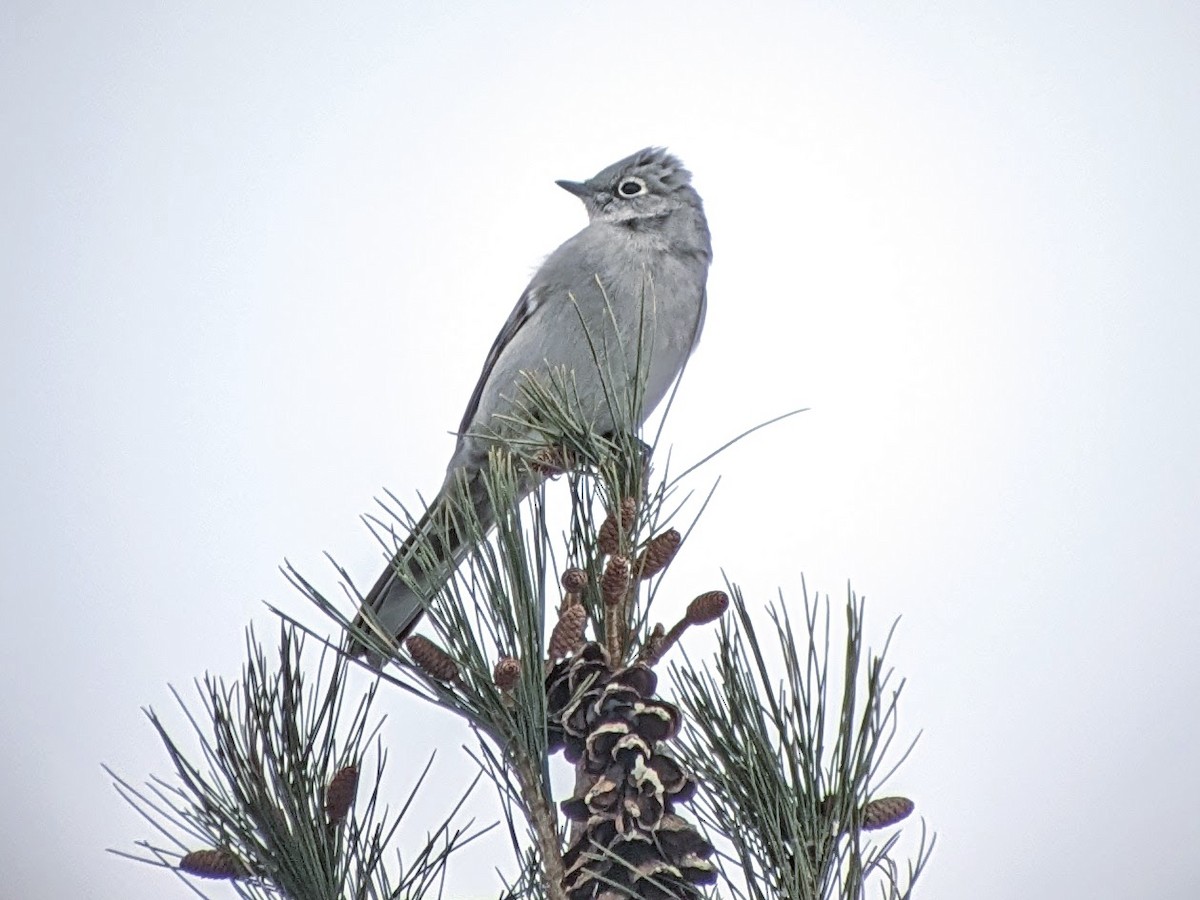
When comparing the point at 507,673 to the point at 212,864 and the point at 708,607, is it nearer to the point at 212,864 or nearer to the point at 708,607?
the point at 708,607

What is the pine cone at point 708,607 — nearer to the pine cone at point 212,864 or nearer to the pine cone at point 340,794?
the pine cone at point 340,794

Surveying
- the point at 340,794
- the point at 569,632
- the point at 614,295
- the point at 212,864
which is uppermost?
the point at 614,295

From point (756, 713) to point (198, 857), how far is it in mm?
888

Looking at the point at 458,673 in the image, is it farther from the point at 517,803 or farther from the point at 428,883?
the point at 428,883

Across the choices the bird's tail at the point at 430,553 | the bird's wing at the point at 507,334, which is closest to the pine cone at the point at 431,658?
the bird's tail at the point at 430,553

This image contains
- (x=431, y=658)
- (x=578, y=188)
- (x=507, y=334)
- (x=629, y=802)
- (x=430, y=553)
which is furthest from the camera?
(x=578, y=188)

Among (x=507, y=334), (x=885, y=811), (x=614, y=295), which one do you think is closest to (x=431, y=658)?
(x=885, y=811)

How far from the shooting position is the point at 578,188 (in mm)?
5797

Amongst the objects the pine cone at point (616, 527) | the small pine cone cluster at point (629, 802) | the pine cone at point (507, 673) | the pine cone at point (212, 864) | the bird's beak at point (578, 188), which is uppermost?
the bird's beak at point (578, 188)

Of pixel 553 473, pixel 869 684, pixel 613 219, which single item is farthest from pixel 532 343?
pixel 869 684

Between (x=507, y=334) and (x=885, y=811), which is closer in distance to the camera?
(x=885, y=811)

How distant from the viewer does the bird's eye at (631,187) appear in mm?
5582

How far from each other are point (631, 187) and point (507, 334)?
3.18ft

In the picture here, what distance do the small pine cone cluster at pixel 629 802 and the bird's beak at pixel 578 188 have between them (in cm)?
425
